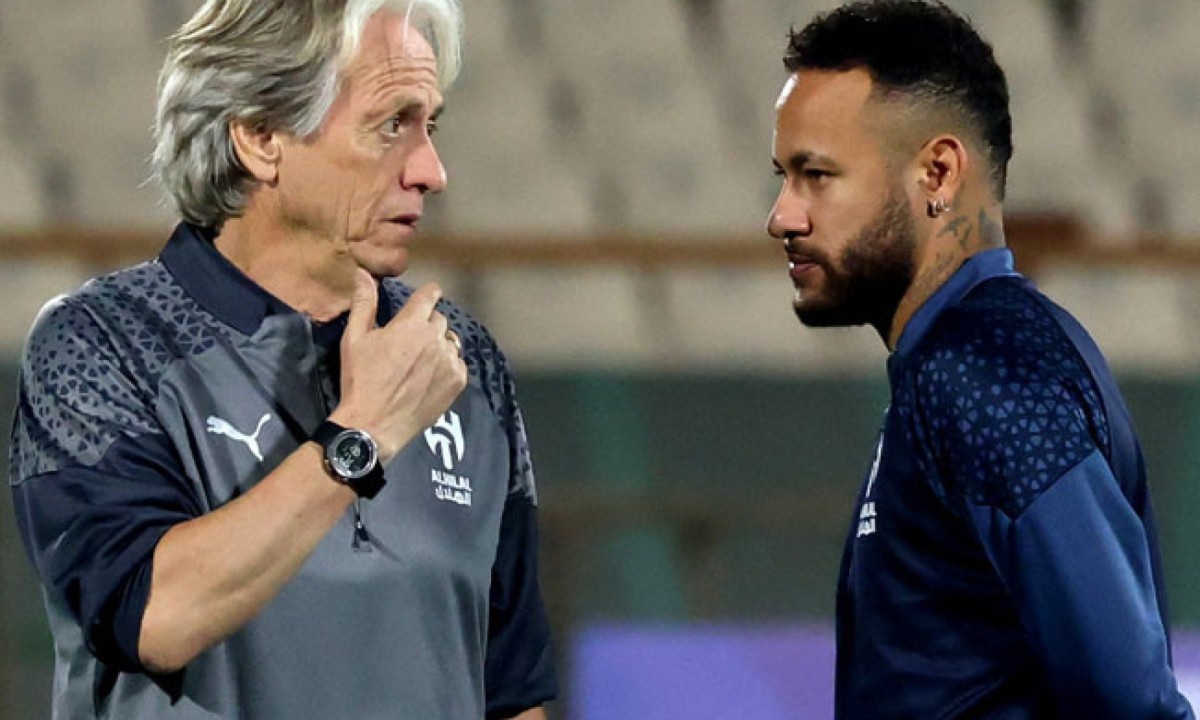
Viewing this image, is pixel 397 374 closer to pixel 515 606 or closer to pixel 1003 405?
pixel 515 606

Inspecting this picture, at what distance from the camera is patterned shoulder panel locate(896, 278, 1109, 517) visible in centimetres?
181

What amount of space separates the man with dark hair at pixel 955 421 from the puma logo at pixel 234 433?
535 millimetres

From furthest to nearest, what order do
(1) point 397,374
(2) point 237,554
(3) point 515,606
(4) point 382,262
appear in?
(3) point 515,606, (4) point 382,262, (1) point 397,374, (2) point 237,554

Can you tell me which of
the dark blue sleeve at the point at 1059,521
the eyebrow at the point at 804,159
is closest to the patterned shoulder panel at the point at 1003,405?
the dark blue sleeve at the point at 1059,521

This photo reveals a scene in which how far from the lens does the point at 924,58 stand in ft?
6.74

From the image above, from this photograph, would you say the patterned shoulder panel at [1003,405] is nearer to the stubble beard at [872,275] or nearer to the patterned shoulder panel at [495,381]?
the stubble beard at [872,275]

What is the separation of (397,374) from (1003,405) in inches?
21.0

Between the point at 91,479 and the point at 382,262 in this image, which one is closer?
the point at 91,479

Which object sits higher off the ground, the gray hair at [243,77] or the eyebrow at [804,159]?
the gray hair at [243,77]

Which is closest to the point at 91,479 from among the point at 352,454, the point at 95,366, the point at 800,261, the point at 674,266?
the point at 95,366

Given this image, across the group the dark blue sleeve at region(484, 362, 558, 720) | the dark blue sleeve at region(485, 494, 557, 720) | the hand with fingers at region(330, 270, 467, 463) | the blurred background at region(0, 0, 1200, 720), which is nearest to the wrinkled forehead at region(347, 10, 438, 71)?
the hand with fingers at region(330, 270, 467, 463)

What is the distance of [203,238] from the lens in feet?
6.82

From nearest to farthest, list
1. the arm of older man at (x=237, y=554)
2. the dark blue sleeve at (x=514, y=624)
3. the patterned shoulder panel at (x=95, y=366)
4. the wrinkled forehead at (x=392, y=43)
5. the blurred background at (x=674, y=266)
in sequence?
1. the arm of older man at (x=237, y=554)
2. the patterned shoulder panel at (x=95, y=366)
3. the wrinkled forehead at (x=392, y=43)
4. the dark blue sleeve at (x=514, y=624)
5. the blurred background at (x=674, y=266)

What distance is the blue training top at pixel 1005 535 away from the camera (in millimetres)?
1811
